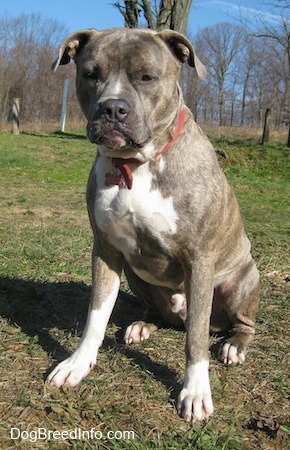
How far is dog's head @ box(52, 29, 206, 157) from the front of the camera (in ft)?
7.86

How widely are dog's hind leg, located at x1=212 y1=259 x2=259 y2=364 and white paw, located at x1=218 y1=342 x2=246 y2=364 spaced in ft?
0.22

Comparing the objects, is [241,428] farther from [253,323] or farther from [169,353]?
[253,323]

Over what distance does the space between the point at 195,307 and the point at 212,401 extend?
0.44 meters

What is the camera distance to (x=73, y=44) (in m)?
2.75

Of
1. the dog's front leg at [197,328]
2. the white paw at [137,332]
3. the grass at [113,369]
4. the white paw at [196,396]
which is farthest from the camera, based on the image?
the white paw at [137,332]

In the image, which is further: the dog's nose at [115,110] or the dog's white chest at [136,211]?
the dog's white chest at [136,211]

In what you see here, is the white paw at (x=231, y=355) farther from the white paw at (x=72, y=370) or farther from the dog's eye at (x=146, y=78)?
the dog's eye at (x=146, y=78)

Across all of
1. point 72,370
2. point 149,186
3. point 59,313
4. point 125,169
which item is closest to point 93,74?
point 125,169

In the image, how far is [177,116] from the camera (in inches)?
105

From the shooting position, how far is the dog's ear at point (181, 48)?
2636mm

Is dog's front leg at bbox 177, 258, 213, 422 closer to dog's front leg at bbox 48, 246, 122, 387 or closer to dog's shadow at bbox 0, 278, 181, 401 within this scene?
dog's shadow at bbox 0, 278, 181, 401

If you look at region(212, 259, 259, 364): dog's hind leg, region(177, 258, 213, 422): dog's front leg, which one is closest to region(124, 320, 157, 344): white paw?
region(212, 259, 259, 364): dog's hind leg

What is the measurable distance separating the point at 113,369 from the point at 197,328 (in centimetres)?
51

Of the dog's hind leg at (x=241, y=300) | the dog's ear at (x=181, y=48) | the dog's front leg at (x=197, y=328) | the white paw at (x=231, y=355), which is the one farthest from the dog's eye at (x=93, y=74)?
the white paw at (x=231, y=355)
